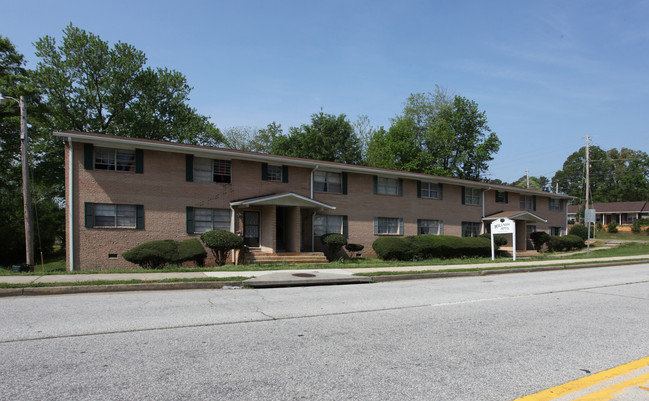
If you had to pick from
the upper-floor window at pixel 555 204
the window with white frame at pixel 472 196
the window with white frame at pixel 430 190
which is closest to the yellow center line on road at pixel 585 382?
the window with white frame at pixel 430 190

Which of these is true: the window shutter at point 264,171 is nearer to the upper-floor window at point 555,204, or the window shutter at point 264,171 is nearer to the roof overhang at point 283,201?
the roof overhang at point 283,201

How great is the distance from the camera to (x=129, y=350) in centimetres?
523

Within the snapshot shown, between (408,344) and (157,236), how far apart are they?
1532 centimetres

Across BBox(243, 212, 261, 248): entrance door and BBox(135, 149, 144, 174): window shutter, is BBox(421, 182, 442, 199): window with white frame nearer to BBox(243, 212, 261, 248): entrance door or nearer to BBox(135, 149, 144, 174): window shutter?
BBox(243, 212, 261, 248): entrance door

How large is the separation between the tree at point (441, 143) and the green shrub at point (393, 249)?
25.1 meters

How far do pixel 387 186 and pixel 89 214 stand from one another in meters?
15.9

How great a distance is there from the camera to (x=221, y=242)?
1775cm

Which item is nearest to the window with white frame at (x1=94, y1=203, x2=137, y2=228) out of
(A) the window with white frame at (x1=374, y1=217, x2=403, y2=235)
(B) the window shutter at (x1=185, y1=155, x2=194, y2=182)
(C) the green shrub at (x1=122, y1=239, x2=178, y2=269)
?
(C) the green shrub at (x1=122, y1=239, x2=178, y2=269)

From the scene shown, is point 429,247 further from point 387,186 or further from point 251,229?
point 251,229

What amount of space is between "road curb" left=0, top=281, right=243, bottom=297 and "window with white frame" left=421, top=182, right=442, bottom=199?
18080 millimetres

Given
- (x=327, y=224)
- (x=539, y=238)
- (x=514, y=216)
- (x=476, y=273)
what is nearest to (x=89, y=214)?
(x=327, y=224)

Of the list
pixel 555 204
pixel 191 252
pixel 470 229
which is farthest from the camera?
pixel 555 204

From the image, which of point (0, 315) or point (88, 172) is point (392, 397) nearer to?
point (0, 315)

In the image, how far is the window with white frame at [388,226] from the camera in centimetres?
2503
